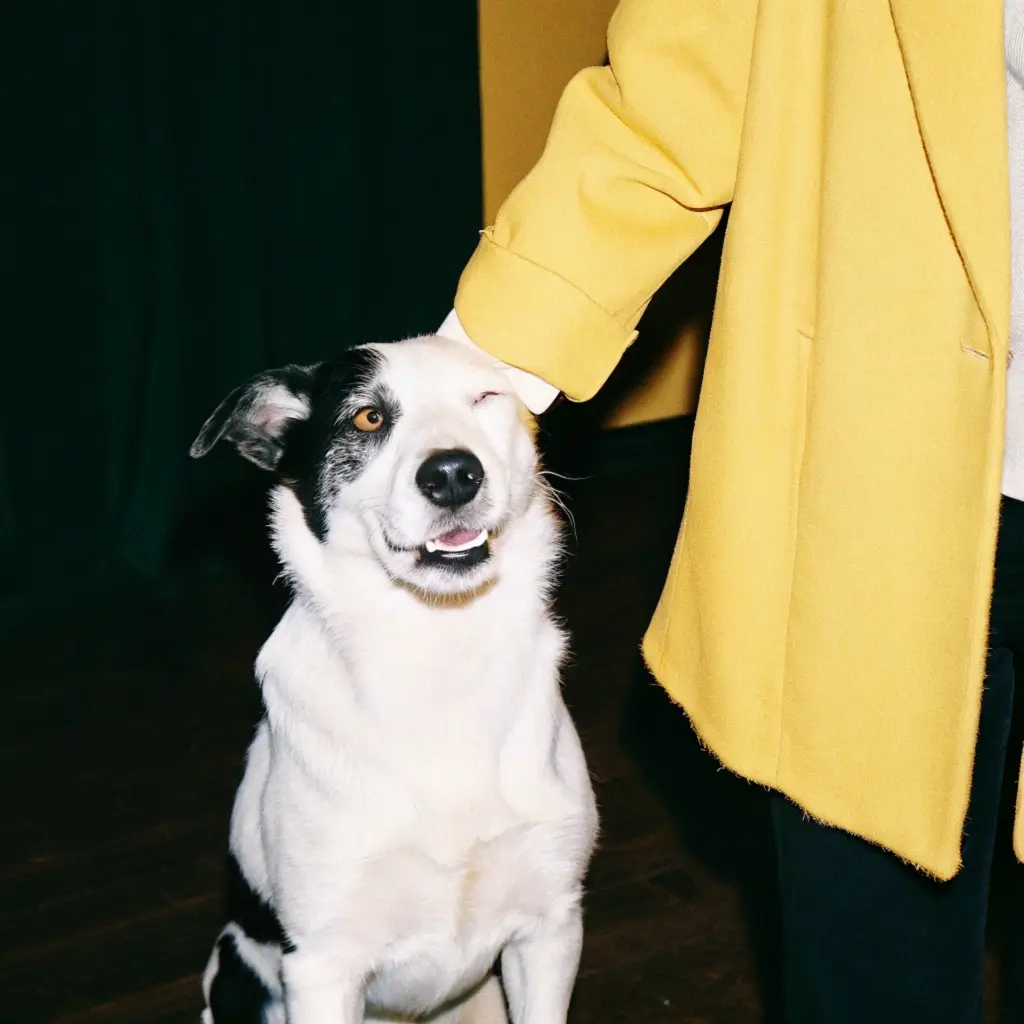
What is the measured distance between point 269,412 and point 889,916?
39.8 inches

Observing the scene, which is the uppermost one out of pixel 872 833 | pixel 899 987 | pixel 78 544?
pixel 872 833

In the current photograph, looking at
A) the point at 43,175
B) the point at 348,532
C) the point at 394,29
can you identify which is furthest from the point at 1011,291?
the point at 394,29

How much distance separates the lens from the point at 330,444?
5.41ft

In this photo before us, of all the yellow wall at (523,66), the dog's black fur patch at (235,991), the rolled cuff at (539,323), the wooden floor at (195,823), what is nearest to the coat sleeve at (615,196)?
the rolled cuff at (539,323)

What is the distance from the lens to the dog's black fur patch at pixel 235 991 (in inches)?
66.9

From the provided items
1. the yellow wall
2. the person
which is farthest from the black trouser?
the yellow wall

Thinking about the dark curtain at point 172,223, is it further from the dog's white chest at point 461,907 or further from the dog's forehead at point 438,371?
the dog's white chest at point 461,907

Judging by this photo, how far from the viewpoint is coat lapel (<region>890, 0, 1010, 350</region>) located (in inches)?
36.1

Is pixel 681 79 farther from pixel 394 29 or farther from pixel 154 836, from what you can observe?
pixel 394 29

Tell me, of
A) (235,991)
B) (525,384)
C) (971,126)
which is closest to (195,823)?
(235,991)

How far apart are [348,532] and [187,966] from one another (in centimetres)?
104

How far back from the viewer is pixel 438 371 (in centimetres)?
158

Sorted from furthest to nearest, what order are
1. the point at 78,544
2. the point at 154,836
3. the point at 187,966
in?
the point at 78,544 < the point at 154,836 < the point at 187,966

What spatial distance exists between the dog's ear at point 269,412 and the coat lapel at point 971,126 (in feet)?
3.19
